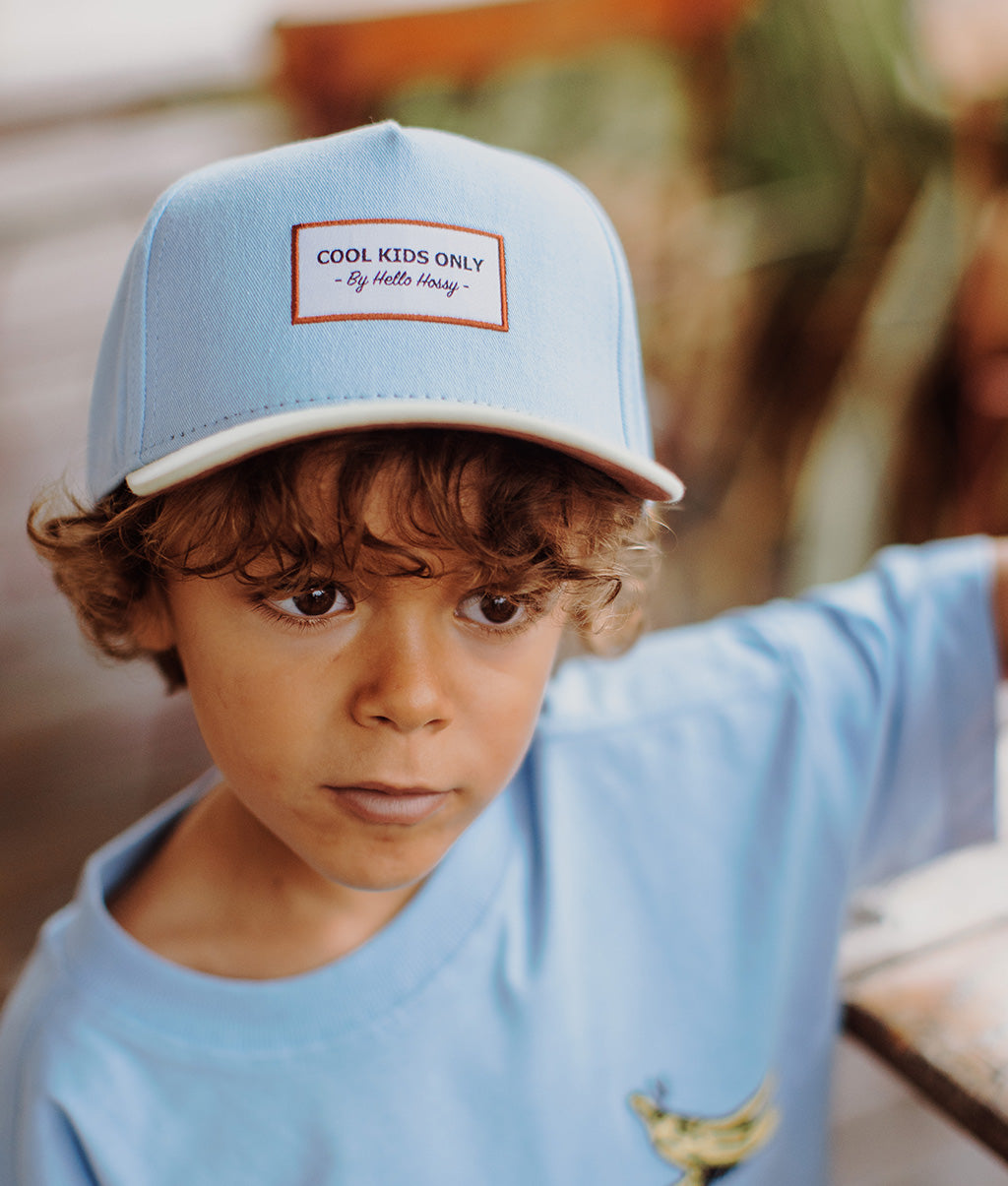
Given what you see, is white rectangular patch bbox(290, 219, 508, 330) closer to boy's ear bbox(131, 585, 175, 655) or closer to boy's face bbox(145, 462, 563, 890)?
boy's face bbox(145, 462, 563, 890)

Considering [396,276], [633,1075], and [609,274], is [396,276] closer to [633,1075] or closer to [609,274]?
[609,274]

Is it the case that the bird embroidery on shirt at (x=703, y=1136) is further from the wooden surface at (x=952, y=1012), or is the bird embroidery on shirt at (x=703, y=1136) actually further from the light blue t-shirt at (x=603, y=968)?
the wooden surface at (x=952, y=1012)

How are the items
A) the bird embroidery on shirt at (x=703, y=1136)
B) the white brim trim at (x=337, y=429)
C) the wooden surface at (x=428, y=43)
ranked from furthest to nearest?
the wooden surface at (x=428, y=43)
the bird embroidery on shirt at (x=703, y=1136)
the white brim trim at (x=337, y=429)

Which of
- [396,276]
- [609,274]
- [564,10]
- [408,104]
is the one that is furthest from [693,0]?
[396,276]

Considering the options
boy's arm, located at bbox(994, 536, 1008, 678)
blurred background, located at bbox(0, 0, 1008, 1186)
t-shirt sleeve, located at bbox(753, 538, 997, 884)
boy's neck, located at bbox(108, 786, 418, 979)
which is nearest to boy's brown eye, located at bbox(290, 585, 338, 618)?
boy's neck, located at bbox(108, 786, 418, 979)

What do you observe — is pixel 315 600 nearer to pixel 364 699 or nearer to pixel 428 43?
pixel 364 699

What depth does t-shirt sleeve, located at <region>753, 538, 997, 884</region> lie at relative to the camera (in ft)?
2.89

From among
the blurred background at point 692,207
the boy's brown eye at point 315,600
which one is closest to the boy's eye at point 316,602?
the boy's brown eye at point 315,600

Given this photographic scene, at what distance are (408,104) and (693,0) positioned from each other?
0.55 m

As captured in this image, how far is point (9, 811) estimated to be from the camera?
1813 millimetres

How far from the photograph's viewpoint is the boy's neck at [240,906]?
0.74m

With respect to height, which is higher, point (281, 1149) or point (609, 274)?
point (609, 274)

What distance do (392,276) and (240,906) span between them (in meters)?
0.45

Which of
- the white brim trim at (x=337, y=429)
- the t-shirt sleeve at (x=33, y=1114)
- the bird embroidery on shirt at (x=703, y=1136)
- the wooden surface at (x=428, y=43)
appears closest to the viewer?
the white brim trim at (x=337, y=429)
